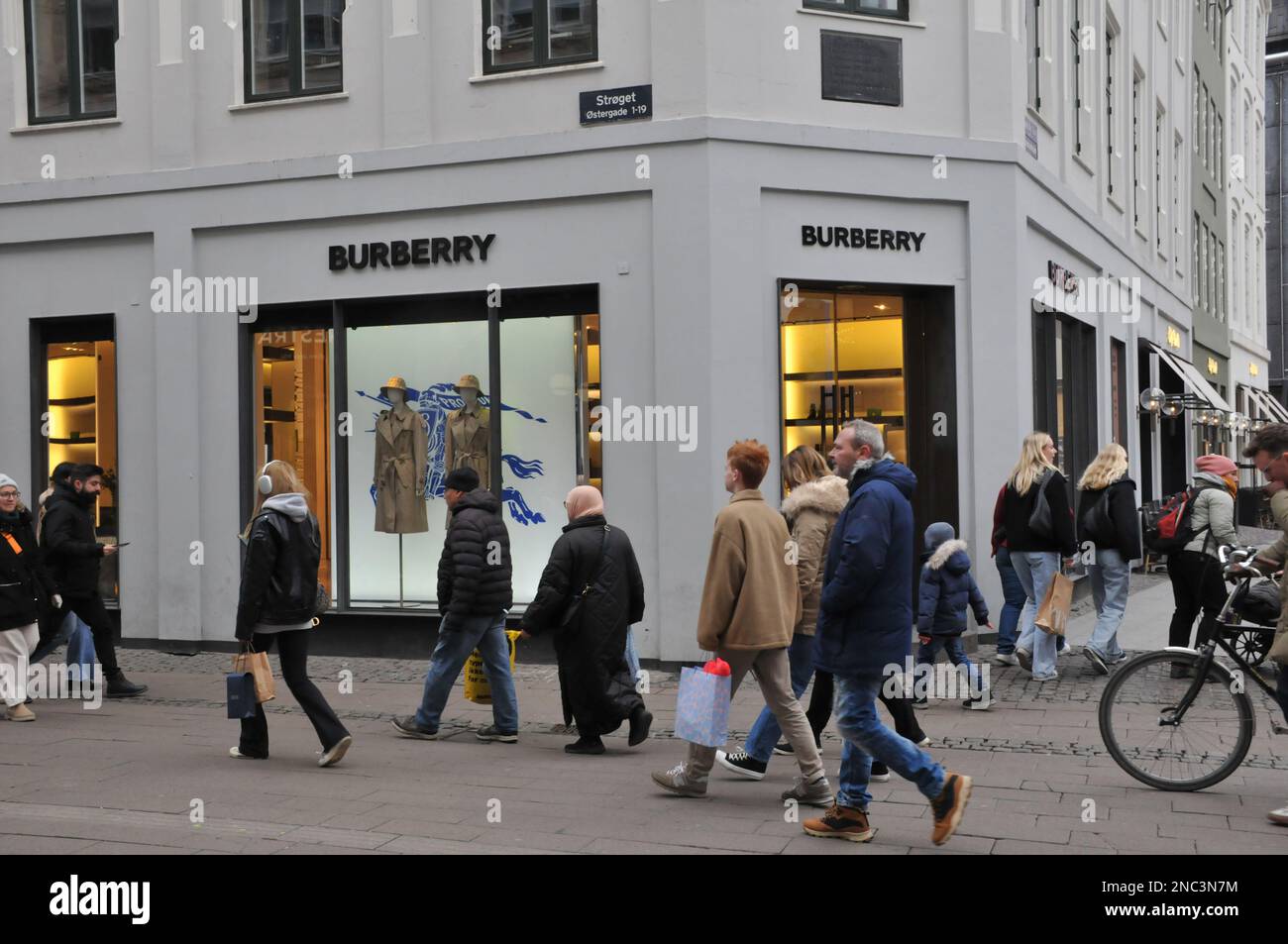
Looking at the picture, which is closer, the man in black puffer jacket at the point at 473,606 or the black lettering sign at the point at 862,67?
the man in black puffer jacket at the point at 473,606

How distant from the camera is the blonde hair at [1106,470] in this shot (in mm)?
11688

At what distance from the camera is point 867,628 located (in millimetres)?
6512

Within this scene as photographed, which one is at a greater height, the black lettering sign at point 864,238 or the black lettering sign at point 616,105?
the black lettering sign at point 616,105

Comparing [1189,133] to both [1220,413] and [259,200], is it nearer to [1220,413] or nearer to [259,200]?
[1220,413]

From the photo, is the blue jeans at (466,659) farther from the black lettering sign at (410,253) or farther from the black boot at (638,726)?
the black lettering sign at (410,253)

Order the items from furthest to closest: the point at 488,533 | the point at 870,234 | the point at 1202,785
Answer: the point at 870,234
the point at 488,533
the point at 1202,785

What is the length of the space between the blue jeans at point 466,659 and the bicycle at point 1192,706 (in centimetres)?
390

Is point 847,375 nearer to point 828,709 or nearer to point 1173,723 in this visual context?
point 828,709

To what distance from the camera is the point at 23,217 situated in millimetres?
15078

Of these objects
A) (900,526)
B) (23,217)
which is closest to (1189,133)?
(23,217)

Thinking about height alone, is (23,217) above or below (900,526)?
above

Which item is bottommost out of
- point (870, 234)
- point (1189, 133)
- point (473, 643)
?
point (473, 643)

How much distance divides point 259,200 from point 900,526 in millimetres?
9625

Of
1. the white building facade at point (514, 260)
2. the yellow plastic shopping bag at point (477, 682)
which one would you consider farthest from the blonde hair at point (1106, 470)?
the yellow plastic shopping bag at point (477, 682)
